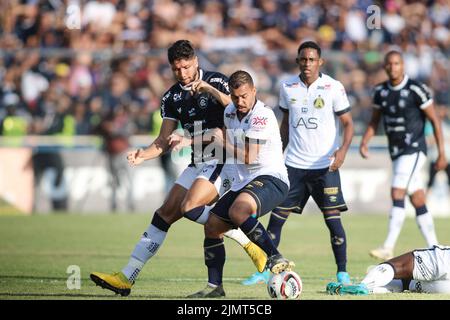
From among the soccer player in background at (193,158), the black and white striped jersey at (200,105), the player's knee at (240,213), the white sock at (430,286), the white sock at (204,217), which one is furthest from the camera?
the black and white striped jersey at (200,105)

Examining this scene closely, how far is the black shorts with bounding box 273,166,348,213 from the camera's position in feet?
38.0

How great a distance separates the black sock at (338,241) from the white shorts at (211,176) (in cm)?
168

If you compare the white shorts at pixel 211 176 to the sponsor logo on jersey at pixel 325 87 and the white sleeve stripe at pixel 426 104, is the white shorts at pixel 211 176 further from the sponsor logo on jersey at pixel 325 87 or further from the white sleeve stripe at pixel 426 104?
the white sleeve stripe at pixel 426 104

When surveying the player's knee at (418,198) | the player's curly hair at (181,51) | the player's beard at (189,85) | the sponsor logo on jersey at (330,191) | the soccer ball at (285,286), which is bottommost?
the soccer ball at (285,286)

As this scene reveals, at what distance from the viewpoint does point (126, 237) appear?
17.2 m

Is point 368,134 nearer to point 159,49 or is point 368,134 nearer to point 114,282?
point 114,282

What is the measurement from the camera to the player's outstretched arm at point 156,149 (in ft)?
32.3

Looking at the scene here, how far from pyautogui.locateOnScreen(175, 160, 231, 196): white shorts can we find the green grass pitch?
1.12 metres

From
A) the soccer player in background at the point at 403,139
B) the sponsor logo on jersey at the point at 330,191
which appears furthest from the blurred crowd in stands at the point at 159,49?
the sponsor logo on jersey at the point at 330,191

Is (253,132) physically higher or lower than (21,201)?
higher

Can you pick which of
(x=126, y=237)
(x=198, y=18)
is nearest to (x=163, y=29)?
(x=198, y=18)

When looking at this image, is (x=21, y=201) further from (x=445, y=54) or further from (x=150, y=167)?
(x=445, y=54)
